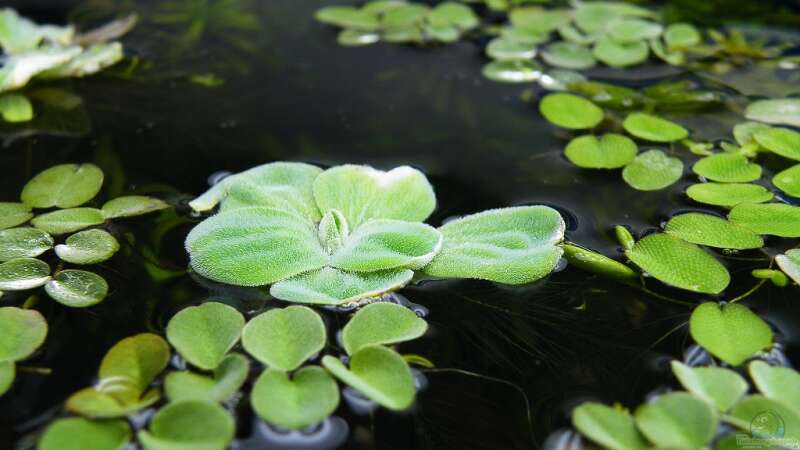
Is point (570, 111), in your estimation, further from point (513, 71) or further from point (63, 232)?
point (63, 232)

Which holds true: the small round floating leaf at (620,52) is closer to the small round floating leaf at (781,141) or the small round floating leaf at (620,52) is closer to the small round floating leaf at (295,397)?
the small round floating leaf at (781,141)

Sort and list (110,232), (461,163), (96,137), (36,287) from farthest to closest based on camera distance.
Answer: (96,137), (461,163), (110,232), (36,287)

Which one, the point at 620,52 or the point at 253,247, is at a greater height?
the point at 620,52

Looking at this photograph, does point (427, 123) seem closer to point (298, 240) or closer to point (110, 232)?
point (298, 240)

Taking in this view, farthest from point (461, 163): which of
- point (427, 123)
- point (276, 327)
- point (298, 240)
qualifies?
point (276, 327)

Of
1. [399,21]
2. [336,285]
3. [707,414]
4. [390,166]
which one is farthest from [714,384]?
[399,21]

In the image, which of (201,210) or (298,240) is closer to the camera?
(298,240)
